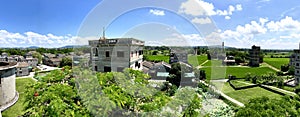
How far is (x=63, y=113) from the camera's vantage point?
→ 3107mm

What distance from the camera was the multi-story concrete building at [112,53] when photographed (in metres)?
10.6

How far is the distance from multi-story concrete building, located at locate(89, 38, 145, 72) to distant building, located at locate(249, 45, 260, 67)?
116 feet

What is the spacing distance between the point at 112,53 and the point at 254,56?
37.3 metres

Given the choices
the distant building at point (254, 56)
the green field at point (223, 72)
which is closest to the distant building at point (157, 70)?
the green field at point (223, 72)

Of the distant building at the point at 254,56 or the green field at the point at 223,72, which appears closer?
the green field at the point at 223,72

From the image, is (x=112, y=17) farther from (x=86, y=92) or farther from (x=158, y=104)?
(x=158, y=104)

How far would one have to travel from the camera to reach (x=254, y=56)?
38.6 meters

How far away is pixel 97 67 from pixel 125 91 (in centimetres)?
765

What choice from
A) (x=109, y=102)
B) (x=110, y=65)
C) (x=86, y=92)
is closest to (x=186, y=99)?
(x=109, y=102)

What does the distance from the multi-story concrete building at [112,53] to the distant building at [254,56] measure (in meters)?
35.4

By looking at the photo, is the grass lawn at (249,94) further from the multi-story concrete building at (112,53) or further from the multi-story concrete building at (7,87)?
the multi-story concrete building at (7,87)

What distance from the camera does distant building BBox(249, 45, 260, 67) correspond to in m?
37.9

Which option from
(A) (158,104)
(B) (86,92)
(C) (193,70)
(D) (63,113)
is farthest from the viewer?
(C) (193,70)

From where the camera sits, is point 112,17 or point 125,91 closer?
point 125,91
